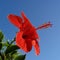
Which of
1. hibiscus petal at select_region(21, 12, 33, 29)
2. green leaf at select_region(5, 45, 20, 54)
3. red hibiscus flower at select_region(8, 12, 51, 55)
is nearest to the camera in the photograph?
red hibiscus flower at select_region(8, 12, 51, 55)

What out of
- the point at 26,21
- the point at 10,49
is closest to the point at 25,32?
the point at 26,21

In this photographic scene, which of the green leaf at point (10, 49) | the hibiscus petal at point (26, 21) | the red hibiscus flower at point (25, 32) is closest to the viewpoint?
the red hibiscus flower at point (25, 32)

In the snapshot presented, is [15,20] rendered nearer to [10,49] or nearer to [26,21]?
[26,21]

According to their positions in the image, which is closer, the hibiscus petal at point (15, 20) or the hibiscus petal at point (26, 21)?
the hibiscus petal at point (15, 20)

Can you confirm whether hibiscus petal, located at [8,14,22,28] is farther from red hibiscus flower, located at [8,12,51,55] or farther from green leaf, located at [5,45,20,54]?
green leaf, located at [5,45,20,54]

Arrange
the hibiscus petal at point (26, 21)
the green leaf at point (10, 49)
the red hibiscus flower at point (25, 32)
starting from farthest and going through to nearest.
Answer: the green leaf at point (10, 49)
the hibiscus petal at point (26, 21)
the red hibiscus flower at point (25, 32)

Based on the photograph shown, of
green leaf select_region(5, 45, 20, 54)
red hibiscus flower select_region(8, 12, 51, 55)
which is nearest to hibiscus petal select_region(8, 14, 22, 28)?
red hibiscus flower select_region(8, 12, 51, 55)

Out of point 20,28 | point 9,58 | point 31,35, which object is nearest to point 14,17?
point 20,28

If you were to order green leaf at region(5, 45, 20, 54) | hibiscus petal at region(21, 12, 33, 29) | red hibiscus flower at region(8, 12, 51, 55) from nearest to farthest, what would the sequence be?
red hibiscus flower at region(8, 12, 51, 55), hibiscus petal at region(21, 12, 33, 29), green leaf at region(5, 45, 20, 54)

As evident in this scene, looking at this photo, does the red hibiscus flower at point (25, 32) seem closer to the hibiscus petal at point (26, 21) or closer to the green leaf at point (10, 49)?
the hibiscus petal at point (26, 21)

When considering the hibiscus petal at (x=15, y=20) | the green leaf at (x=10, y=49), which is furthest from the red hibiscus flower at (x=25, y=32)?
the green leaf at (x=10, y=49)

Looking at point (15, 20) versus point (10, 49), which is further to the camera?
point (10, 49)

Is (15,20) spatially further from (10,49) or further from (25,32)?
(10,49)

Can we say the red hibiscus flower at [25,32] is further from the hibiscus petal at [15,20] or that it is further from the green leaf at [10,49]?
the green leaf at [10,49]
